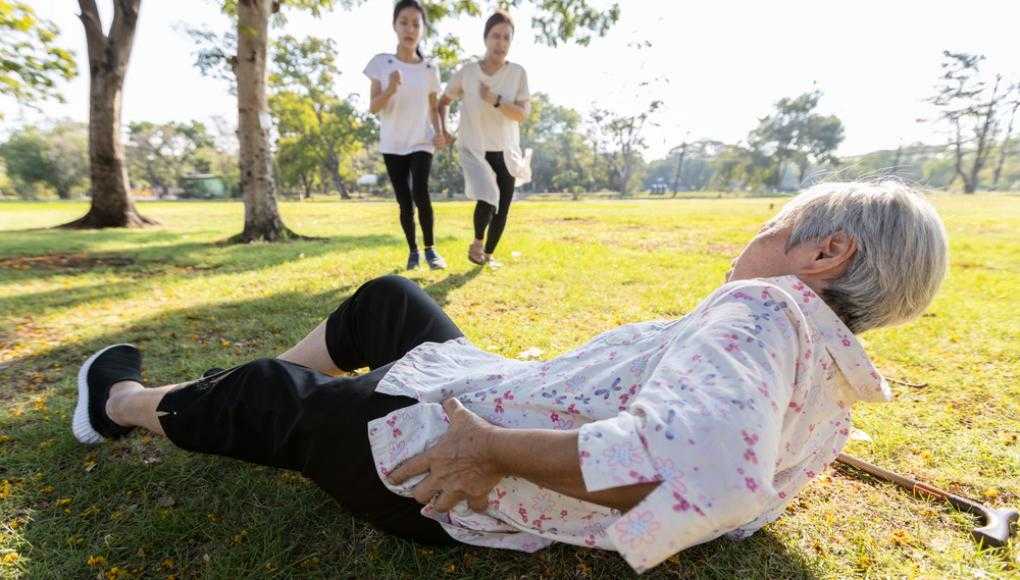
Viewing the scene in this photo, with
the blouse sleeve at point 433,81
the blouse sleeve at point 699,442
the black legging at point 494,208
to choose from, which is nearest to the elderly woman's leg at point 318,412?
the blouse sleeve at point 699,442

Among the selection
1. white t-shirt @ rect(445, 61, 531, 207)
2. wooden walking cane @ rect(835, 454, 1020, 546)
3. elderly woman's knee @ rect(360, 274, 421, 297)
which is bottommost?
wooden walking cane @ rect(835, 454, 1020, 546)

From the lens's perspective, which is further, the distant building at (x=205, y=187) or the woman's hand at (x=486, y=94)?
the distant building at (x=205, y=187)

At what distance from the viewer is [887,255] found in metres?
1.19

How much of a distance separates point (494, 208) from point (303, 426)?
4.43m

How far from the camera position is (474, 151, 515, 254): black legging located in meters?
5.53

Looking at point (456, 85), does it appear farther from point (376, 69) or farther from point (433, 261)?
point (433, 261)

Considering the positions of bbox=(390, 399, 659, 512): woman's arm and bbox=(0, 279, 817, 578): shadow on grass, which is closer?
bbox=(390, 399, 659, 512): woman's arm

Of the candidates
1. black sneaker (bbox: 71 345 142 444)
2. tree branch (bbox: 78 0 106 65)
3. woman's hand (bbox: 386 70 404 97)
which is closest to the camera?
black sneaker (bbox: 71 345 142 444)

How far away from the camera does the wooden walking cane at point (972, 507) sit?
171 cm

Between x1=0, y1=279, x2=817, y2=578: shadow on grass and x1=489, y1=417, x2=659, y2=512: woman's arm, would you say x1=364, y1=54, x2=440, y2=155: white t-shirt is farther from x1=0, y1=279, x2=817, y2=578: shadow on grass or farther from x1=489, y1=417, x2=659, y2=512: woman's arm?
x1=489, y1=417, x2=659, y2=512: woman's arm

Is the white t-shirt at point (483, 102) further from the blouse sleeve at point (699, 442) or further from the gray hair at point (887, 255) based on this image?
the blouse sleeve at point (699, 442)

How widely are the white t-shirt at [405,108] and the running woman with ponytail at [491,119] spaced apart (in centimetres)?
28

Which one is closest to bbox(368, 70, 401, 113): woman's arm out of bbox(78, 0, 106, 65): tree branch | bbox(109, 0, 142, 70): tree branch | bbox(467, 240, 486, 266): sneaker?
bbox(467, 240, 486, 266): sneaker

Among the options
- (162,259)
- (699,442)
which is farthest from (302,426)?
(162,259)
